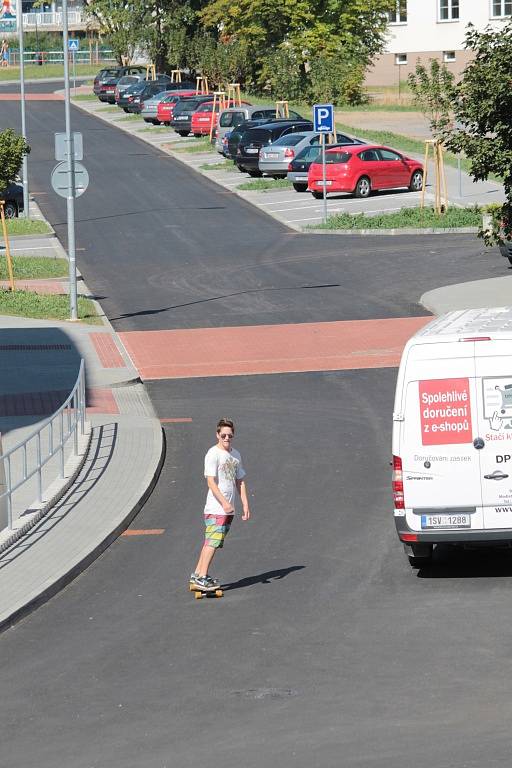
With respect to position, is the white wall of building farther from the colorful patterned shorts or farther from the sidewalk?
the colorful patterned shorts

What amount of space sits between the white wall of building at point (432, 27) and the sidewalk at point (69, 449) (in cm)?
6512

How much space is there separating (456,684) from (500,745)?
130 cm

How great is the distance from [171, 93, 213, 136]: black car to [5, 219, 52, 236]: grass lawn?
22.1 meters

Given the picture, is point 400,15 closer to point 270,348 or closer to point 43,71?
point 43,71

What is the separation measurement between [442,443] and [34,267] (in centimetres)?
2448

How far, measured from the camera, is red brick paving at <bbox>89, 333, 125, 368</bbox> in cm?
2431

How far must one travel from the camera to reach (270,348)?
25562 mm

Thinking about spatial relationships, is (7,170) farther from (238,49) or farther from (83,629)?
(238,49)

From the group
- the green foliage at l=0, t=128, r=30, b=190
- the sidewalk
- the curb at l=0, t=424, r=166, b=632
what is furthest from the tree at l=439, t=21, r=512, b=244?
the green foliage at l=0, t=128, r=30, b=190

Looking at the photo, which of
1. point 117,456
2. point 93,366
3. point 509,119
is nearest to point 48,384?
point 93,366

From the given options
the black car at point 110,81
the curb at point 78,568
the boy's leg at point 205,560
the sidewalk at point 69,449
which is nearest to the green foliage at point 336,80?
the black car at point 110,81

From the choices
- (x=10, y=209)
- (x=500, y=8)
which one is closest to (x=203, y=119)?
(x=10, y=209)

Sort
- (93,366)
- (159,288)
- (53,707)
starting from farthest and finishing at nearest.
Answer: (159,288)
(93,366)
(53,707)

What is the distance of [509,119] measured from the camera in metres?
21.6
